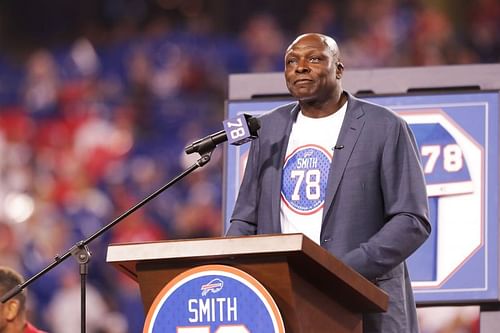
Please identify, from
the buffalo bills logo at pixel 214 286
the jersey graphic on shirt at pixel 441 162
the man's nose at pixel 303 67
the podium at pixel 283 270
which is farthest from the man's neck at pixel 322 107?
the jersey graphic on shirt at pixel 441 162

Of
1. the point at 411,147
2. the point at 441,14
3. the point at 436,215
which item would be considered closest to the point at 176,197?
the point at 441,14

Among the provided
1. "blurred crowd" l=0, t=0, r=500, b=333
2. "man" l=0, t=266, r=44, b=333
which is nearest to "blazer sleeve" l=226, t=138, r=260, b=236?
"man" l=0, t=266, r=44, b=333

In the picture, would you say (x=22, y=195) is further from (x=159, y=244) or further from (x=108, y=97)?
(x=159, y=244)

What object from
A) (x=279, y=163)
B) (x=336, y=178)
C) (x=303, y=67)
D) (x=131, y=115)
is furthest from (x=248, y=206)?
(x=131, y=115)

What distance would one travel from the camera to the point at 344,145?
8.43ft

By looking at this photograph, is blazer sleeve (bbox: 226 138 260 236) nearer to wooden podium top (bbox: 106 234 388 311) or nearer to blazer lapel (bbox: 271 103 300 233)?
blazer lapel (bbox: 271 103 300 233)

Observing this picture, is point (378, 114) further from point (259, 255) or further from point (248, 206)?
point (259, 255)

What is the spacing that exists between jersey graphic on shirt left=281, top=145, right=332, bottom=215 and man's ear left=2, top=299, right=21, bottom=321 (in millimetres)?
1354

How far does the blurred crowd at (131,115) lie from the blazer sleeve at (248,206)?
13.4ft

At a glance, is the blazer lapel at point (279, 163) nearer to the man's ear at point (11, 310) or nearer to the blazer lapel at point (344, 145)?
the blazer lapel at point (344, 145)

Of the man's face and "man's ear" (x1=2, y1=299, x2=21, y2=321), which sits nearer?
the man's face

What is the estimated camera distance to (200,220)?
22.8ft

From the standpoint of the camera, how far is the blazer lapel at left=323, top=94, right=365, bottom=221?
2.53 metres

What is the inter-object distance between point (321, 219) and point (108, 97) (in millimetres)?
5224
